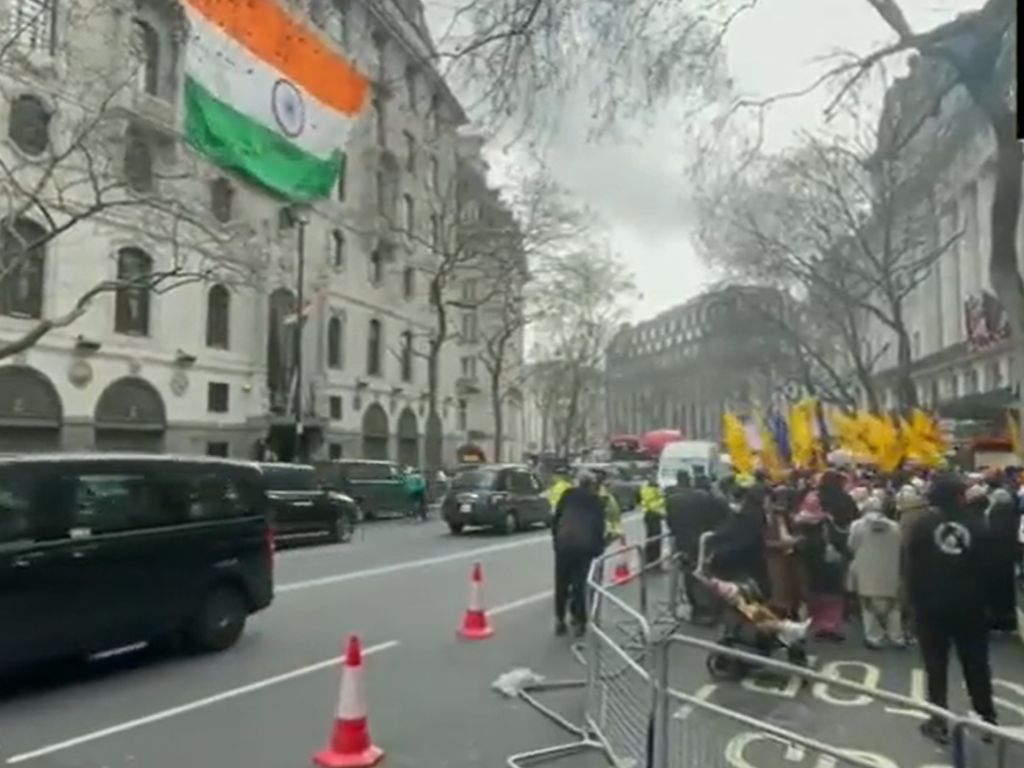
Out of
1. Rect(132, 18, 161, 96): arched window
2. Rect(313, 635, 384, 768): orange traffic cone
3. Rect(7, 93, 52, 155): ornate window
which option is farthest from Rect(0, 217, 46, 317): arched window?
Rect(313, 635, 384, 768): orange traffic cone

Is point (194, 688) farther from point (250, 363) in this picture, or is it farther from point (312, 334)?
point (312, 334)

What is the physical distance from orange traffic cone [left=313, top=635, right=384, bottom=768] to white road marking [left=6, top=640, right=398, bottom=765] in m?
1.68

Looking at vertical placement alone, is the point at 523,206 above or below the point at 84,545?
above

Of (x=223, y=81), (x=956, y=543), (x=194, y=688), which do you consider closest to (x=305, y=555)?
(x=223, y=81)

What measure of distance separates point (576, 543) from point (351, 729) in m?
4.96

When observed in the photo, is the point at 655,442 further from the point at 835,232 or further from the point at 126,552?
the point at 126,552

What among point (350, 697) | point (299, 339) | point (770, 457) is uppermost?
point (299, 339)

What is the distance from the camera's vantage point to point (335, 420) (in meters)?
44.4

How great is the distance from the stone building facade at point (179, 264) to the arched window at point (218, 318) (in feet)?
0.18

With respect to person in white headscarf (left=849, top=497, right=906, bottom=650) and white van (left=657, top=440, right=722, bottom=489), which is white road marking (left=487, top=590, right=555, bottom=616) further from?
white van (left=657, top=440, right=722, bottom=489)

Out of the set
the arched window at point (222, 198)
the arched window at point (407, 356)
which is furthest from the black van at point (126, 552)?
the arched window at point (407, 356)

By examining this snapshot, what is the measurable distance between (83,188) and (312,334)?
12974 millimetres

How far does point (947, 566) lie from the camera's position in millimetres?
7051

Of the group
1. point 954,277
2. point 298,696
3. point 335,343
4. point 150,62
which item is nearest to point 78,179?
point 150,62
